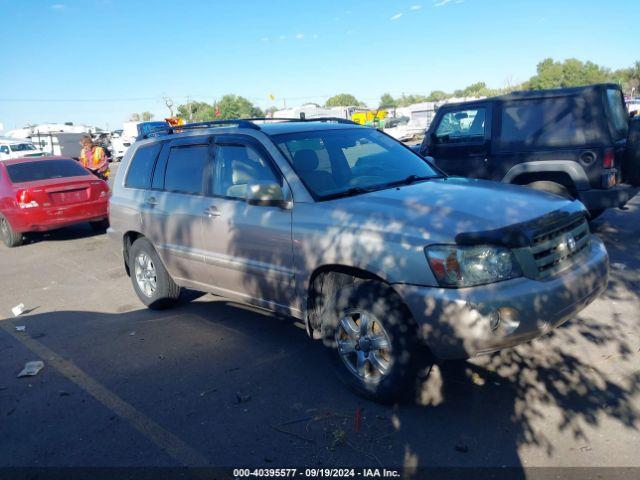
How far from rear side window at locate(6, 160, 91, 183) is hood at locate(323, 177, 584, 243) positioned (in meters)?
7.93

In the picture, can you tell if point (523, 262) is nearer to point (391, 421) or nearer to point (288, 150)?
point (391, 421)

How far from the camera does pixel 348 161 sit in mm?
4461

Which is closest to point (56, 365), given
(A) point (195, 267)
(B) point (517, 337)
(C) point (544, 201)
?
(A) point (195, 267)

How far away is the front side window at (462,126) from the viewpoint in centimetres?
764

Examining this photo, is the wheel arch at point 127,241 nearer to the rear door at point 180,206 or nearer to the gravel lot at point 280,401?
the rear door at point 180,206

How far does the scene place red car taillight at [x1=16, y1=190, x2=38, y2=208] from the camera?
9.05 m

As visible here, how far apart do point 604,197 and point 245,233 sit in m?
4.90

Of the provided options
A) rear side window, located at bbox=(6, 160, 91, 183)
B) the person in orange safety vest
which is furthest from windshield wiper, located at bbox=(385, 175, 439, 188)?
the person in orange safety vest

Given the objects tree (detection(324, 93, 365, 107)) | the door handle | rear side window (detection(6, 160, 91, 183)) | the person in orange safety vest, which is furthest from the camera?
tree (detection(324, 93, 365, 107))

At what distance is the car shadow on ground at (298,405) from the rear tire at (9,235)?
559 centimetres

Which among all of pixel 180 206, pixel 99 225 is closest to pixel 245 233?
pixel 180 206

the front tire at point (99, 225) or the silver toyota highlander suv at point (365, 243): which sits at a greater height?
the silver toyota highlander suv at point (365, 243)

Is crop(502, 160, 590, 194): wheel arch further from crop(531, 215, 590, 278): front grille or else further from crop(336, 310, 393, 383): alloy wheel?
crop(336, 310, 393, 383): alloy wheel

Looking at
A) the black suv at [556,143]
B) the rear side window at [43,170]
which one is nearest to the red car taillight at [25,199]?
the rear side window at [43,170]
